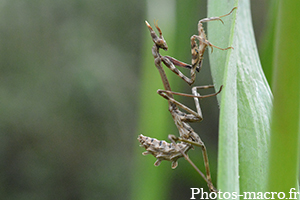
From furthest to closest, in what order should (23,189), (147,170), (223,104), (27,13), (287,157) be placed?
(27,13) < (23,189) < (147,170) < (223,104) < (287,157)

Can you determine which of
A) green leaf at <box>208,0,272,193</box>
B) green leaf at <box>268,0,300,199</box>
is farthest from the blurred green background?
green leaf at <box>268,0,300,199</box>

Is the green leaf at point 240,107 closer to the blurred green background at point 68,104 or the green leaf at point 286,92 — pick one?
the green leaf at point 286,92

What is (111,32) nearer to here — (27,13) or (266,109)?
(27,13)

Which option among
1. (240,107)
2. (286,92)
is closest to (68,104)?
(240,107)

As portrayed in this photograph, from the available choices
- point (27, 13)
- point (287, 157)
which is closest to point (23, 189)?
point (27, 13)

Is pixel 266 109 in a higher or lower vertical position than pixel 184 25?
lower

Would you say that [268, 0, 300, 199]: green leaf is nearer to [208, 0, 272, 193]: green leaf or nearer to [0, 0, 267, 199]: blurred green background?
[208, 0, 272, 193]: green leaf
